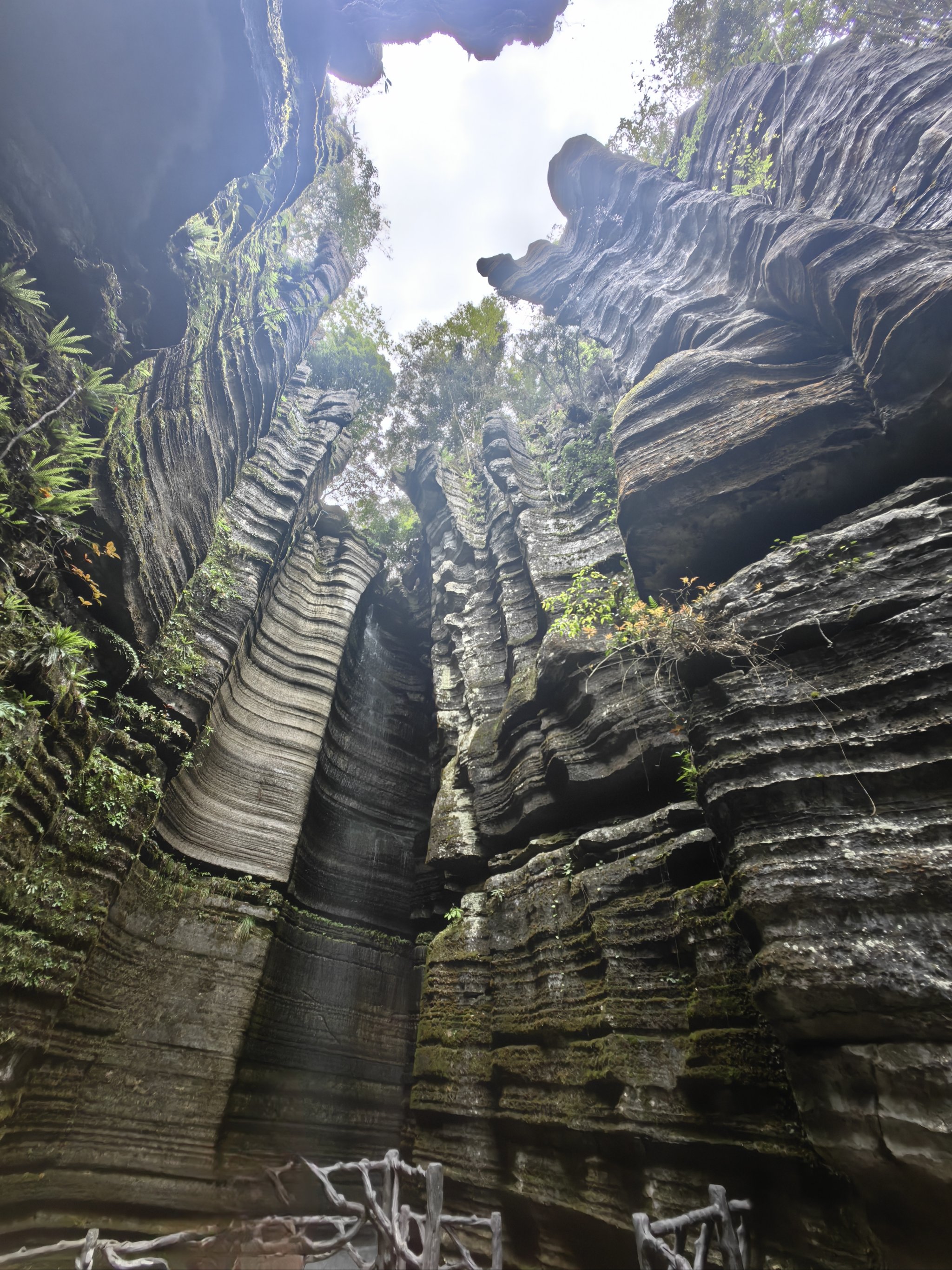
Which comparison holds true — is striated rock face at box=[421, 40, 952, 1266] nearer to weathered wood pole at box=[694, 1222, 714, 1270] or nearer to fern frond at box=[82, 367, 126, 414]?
weathered wood pole at box=[694, 1222, 714, 1270]

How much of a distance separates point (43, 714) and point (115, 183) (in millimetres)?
5311

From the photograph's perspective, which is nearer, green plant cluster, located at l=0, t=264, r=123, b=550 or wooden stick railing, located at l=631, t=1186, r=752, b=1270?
wooden stick railing, located at l=631, t=1186, r=752, b=1270

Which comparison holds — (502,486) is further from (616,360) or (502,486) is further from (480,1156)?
(480,1156)

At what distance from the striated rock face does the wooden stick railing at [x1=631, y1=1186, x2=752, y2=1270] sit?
855 mm

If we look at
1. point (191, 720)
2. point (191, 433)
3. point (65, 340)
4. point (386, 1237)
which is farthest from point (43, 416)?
point (386, 1237)

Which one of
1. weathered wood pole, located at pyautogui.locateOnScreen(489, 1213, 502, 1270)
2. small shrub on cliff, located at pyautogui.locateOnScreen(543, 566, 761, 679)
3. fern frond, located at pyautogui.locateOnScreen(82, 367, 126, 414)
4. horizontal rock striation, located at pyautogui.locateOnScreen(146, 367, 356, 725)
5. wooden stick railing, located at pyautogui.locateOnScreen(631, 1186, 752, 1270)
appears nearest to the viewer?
wooden stick railing, located at pyautogui.locateOnScreen(631, 1186, 752, 1270)

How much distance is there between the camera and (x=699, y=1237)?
11.0 feet

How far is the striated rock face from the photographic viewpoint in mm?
3689

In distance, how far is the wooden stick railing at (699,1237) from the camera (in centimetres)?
298

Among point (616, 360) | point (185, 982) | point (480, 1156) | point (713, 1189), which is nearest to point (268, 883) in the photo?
point (185, 982)

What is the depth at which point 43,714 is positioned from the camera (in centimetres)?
547

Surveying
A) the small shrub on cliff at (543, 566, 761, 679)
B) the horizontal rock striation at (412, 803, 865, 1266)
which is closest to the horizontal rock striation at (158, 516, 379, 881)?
the horizontal rock striation at (412, 803, 865, 1266)

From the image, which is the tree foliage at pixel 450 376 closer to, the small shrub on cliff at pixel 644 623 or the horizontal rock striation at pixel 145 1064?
the small shrub on cliff at pixel 644 623

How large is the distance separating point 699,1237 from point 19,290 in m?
8.57
